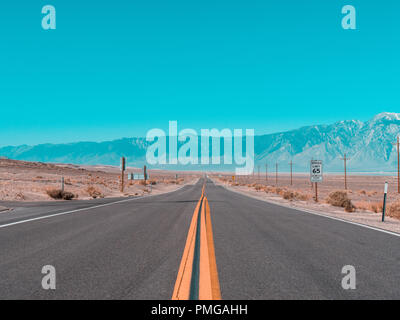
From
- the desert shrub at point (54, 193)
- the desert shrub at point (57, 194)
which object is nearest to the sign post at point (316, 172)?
the desert shrub at point (57, 194)

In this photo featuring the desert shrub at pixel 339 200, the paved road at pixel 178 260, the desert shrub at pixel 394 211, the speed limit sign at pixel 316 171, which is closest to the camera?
the paved road at pixel 178 260

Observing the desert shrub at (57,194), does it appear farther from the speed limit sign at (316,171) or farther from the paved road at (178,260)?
the speed limit sign at (316,171)

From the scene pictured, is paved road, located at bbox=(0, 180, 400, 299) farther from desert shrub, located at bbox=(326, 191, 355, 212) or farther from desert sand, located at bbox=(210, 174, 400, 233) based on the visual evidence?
desert shrub, located at bbox=(326, 191, 355, 212)

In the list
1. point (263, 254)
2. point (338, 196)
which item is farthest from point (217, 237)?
point (338, 196)

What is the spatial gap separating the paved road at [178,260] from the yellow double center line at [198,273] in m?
0.13

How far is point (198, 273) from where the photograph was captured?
5441 millimetres

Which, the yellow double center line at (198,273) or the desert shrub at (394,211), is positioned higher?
the yellow double center line at (198,273)

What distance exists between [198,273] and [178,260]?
0.96 metres

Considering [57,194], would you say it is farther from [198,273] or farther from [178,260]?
[198,273]

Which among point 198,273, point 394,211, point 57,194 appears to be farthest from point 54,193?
point 198,273

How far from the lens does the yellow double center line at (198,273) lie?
14.8 ft

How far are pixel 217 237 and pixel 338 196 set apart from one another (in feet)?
51.6
